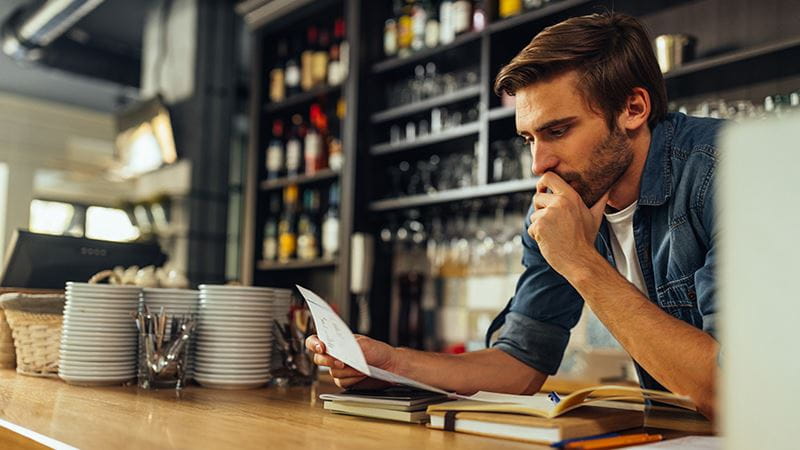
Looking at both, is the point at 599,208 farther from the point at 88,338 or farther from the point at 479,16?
the point at 479,16

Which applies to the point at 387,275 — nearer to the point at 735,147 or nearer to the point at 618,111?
the point at 618,111

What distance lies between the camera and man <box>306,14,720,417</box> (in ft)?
4.23

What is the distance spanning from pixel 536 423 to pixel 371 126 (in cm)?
274

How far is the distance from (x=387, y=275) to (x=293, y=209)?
2.30ft

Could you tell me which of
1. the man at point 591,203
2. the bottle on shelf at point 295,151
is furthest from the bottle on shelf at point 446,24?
the man at point 591,203

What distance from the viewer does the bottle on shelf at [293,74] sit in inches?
157

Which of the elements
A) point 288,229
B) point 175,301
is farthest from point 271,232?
point 175,301

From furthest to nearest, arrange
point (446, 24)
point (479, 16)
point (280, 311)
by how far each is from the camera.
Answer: point (446, 24)
point (479, 16)
point (280, 311)

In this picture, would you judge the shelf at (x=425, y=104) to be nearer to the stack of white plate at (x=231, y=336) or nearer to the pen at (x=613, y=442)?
the stack of white plate at (x=231, y=336)

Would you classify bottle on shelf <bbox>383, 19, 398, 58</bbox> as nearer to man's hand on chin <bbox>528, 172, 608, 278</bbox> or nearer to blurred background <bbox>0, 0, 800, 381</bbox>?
blurred background <bbox>0, 0, 800, 381</bbox>

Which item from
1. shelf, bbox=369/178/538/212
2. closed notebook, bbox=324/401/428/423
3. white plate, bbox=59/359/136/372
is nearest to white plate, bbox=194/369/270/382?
white plate, bbox=59/359/136/372

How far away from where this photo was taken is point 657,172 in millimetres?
1346

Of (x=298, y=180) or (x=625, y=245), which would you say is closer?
(x=625, y=245)

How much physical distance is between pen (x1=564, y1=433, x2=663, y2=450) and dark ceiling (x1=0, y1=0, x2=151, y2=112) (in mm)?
4932
